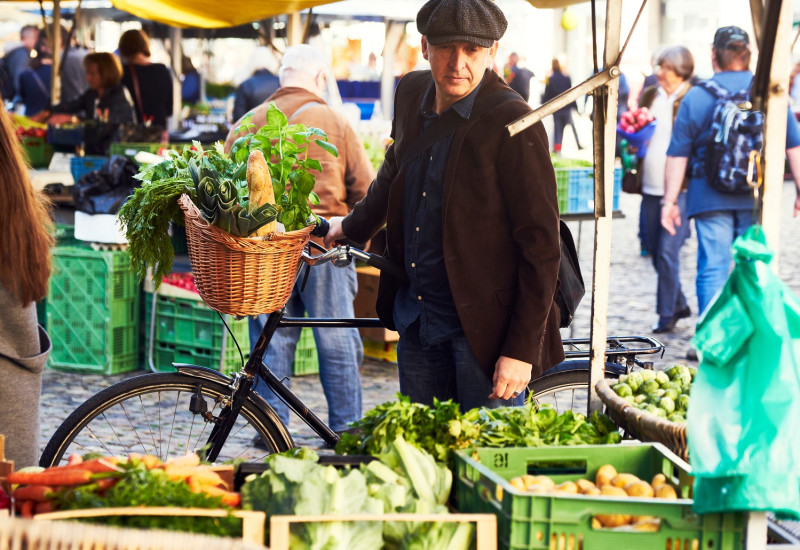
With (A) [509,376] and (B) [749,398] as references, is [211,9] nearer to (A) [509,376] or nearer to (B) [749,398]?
(A) [509,376]

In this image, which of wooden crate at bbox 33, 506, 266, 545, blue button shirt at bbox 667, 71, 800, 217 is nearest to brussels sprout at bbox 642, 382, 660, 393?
wooden crate at bbox 33, 506, 266, 545

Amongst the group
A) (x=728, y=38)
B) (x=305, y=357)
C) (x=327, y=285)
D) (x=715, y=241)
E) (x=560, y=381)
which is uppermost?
(x=728, y=38)

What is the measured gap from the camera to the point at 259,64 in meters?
11.9

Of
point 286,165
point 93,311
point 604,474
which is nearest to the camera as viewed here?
point 604,474

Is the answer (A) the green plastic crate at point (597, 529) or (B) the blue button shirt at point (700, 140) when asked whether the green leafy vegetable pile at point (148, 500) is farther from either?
(B) the blue button shirt at point (700, 140)

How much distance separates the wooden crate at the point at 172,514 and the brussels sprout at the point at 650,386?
1.63 m

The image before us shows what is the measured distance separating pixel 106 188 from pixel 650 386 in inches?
180

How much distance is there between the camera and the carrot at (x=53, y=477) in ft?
8.20

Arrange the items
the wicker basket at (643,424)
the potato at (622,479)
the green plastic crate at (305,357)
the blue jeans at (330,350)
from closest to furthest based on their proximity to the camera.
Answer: the potato at (622,479)
the wicker basket at (643,424)
the blue jeans at (330,350)
the green plastic crate at (305,357)

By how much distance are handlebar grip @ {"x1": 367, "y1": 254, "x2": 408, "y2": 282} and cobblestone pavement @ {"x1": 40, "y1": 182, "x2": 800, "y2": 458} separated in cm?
244

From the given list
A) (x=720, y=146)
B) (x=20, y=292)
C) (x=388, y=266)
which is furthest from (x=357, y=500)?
(x=720, y=146)

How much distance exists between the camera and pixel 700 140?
762 cm

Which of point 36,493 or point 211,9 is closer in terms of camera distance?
point 36,493

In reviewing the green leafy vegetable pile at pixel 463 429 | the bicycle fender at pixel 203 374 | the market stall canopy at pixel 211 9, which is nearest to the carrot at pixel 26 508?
the green leafy vegetable pile at pixel 463 429
